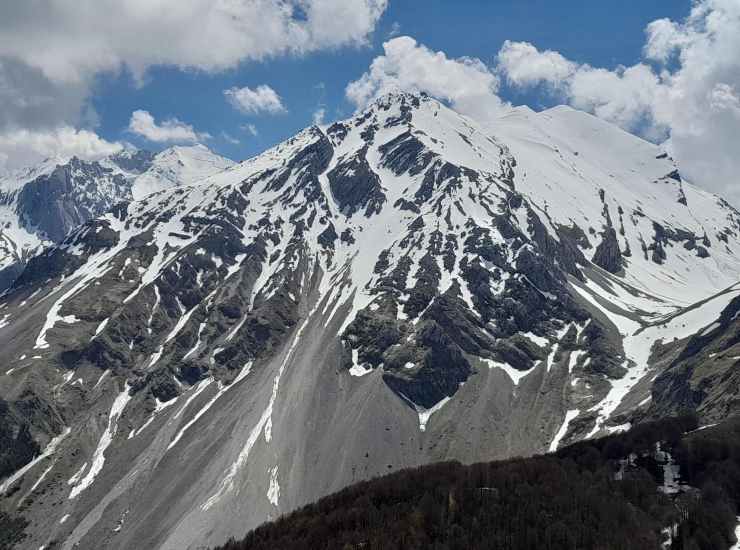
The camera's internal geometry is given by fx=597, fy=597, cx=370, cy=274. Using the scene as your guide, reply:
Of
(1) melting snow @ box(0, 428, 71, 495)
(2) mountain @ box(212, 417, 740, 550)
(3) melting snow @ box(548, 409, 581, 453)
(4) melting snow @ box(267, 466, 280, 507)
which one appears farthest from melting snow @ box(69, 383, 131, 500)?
(3) melting snow @ box(548, 409, 581, 453)

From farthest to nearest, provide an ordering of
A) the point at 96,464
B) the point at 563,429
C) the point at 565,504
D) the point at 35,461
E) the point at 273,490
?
the point at 35,461
the point at 96,464
the point at 563,429
the point at 273,490
the point at 565,504

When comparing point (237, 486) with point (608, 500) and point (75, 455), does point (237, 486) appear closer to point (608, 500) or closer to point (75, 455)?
point (75, 455)

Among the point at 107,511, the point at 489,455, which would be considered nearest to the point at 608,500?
the point at 489,455

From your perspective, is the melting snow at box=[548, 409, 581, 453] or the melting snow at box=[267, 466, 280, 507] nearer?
the melting snow at box=[267, 466, 280, 507]

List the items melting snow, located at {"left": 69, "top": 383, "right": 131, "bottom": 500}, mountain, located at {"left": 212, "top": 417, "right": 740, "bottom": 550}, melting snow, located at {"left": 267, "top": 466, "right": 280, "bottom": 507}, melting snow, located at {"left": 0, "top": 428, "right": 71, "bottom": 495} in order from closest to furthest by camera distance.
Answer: mountain, located at {"left": 212, "top": 417, "right": 740, "bottom": 550}
melting snow, located at {"left": 267, "top": 466, "right": 280, "bottom": 507}
melting snow, located at {"left": 69, "top": 383, "right": 131, "bottom": 500}
melting snow, located at {"left": 0, "top": 428, "right": 71, "bottom": 495}

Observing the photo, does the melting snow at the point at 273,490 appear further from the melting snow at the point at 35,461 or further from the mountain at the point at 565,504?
the melting snow at the point at 35,461

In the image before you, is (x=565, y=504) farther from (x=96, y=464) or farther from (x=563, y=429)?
(x=96, y=464)

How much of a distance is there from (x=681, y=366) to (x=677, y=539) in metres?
115

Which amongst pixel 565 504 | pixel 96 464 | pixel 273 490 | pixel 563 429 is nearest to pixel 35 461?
pixel 96 464

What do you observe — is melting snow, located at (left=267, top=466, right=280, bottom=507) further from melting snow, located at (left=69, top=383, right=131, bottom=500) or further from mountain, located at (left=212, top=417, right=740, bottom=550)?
melting snow, located at (left=69, top=383, right=131, bottom=500)

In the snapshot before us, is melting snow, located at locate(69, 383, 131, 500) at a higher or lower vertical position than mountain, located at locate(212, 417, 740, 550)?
higher

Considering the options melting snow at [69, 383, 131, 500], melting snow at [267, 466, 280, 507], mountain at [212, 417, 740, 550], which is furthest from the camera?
melting snow at [69, 383, 131, 500]

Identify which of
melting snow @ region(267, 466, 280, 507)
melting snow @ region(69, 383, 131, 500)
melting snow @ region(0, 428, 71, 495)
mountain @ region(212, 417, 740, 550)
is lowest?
mountain @ region(212, 417, 740, 550)

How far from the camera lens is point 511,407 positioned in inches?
7628
